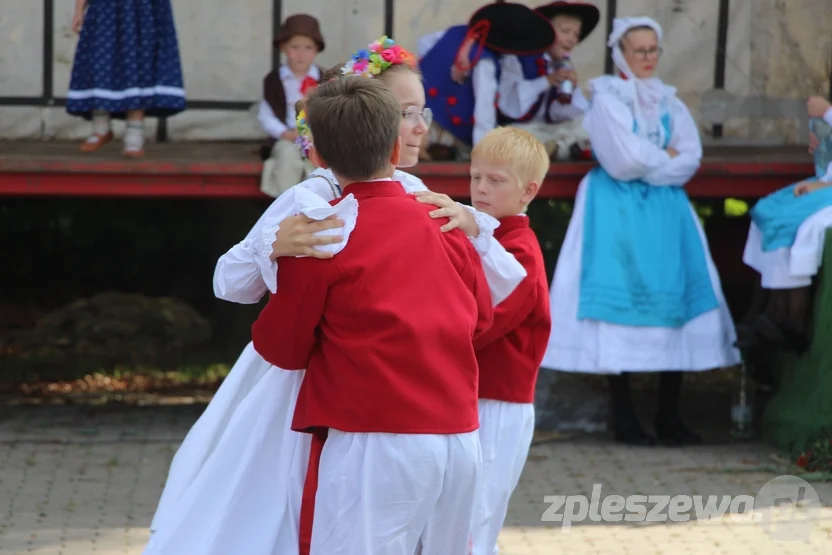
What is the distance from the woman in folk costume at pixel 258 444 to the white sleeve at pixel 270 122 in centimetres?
326

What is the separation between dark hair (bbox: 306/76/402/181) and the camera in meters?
2.59

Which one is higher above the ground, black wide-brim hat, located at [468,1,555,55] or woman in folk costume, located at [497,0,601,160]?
black wide-brim hat, located at [468,1,555,55]

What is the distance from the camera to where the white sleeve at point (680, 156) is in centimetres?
597

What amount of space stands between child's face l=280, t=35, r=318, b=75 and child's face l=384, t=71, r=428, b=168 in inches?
130

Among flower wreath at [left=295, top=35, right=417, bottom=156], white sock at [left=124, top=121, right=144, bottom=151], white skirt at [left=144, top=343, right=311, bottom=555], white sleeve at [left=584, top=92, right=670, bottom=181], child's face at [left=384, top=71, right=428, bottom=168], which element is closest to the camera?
white skirt at [left=144, top=343, right=311, bottom=555]

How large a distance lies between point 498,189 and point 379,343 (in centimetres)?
87

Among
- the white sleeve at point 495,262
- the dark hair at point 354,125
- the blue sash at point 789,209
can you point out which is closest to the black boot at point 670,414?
the blue sash at point 789,209

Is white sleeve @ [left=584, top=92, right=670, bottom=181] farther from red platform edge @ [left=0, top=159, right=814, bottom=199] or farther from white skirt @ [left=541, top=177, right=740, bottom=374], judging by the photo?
red platform edge @ [left=0, top=159, right=814, bottom=199]

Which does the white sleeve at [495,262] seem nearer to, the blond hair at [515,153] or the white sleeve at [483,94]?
the blond hair at [515,153]

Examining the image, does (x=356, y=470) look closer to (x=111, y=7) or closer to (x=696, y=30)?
(x=111, y=7)

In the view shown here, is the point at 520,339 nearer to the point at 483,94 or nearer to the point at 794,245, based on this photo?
the point at 794,245

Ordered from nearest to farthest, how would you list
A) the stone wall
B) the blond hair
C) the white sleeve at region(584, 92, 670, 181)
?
the blond hair < the white sleeve at region(584, 92, 670, 181) < the stone wall

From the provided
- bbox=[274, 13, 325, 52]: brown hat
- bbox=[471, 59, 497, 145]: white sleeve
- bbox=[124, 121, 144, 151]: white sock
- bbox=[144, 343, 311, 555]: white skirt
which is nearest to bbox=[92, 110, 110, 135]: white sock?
bbox=[124, 121, 144, 151]: white sock

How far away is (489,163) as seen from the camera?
3.34m
